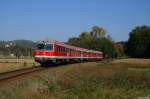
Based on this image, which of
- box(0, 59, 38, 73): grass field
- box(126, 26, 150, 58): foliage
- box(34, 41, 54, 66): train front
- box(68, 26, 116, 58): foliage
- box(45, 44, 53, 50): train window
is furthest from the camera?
box(68, 26, 116, 58): foliage

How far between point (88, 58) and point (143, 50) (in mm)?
54329

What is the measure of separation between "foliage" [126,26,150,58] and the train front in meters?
83.2

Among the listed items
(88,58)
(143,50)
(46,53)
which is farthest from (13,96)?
A: (143,50)

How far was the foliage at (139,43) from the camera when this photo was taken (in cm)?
11844

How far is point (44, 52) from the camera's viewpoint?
37625mm

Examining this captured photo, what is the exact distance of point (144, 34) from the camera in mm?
124125

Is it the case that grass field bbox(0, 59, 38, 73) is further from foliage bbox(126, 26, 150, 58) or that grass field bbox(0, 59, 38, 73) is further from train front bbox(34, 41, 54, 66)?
foliage bbox(126, 26, 150, 58)

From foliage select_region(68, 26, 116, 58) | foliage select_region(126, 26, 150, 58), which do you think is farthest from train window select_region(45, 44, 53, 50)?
foliage select_region(68, 26, 116, 58)

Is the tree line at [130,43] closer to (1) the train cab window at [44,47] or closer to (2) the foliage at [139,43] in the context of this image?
(2) the foliage at [139,43]

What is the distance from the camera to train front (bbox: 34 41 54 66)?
37.3 metres

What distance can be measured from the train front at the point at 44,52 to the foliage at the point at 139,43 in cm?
8316

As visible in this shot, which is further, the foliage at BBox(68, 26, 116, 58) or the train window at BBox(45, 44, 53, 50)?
the foliage at BBox(68, 26, 116, 58)

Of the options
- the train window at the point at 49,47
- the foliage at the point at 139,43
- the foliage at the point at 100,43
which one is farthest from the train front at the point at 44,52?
the foliage at the point at 100,43

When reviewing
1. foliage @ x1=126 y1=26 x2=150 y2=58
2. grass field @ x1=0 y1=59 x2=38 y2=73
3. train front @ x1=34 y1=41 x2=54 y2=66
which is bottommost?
grass field @ x1=0 y1=59 x2=38 y2=73
